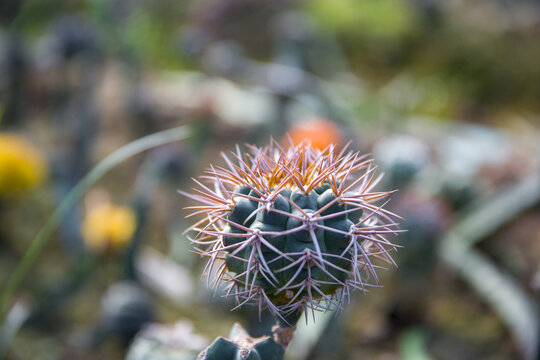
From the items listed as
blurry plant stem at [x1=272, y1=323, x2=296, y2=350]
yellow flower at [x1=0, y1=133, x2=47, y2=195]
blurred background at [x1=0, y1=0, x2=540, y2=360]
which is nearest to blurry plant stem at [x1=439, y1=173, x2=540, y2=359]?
blurred background at [x1=0, y1=0, x2=540, y2=360]

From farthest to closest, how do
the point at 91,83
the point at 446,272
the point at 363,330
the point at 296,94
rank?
the point at 296,94
the point at 91,83
the point at 446,272
the point at 363,330

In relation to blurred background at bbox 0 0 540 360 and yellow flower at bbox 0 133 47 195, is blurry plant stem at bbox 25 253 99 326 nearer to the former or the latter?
blurred background at bbox 0 0 540 360

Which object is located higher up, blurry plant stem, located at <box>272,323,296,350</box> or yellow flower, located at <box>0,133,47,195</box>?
yellow flower, located at <box>0,133,47,195</box>

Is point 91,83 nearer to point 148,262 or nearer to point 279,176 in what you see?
point 148,262

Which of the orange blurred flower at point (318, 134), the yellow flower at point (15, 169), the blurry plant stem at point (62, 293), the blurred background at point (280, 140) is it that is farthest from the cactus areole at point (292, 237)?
the yellow flower at point (15, 169)

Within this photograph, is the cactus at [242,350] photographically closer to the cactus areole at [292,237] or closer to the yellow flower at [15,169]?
the cactus areole at [292,237]

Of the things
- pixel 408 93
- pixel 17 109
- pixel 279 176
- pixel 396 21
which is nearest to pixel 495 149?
pixel 408 93
